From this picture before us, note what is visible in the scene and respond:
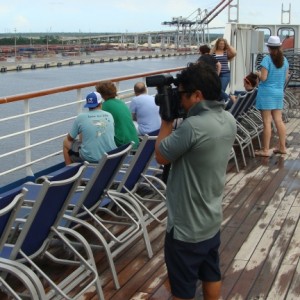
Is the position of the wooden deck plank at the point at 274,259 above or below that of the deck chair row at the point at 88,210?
below

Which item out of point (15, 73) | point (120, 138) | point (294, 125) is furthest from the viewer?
point (15, 73)

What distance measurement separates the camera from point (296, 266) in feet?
10.2

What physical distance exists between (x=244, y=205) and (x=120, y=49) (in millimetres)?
104182

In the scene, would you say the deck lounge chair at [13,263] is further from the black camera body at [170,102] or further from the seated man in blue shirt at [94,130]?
the seated man in blue shirt at [94,130]

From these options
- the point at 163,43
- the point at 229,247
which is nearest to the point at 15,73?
the point at 163,43

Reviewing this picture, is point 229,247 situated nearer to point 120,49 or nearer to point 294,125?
point 294,125

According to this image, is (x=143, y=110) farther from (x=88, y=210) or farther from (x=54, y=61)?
(x=54, y=61)

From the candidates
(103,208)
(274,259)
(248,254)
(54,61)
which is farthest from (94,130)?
(54,61)

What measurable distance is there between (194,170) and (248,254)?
1390 mm

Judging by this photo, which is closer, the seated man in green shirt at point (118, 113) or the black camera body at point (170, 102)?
the black camera body at point (170, 102)

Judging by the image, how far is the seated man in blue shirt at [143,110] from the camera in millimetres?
5031

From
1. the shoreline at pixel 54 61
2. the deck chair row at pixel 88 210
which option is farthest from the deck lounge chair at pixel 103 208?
the shoreline at pixel 54 61

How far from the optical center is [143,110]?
5043mm

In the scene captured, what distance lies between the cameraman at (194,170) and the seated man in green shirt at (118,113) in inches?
92.6
